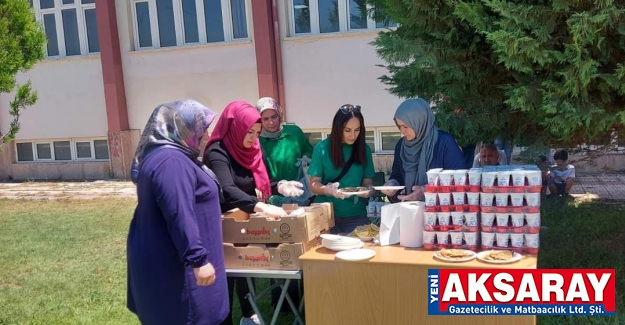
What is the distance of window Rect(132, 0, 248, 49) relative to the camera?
417 inches

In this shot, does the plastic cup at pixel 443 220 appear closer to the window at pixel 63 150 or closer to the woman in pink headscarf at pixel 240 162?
the woman in pink headscarf at pixel 240 162

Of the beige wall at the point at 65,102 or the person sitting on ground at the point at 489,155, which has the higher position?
the beige wall at the point at 65,102

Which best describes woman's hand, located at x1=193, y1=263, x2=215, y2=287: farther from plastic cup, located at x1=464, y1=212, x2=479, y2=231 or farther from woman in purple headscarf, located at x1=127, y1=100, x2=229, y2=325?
plastic cup, located at x1=464, y1=212, x2=479, y2=231

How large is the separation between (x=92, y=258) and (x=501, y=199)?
480 centimetres

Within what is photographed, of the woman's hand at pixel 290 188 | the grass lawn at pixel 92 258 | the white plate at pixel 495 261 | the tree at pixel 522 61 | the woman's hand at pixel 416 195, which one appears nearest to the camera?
the white plate at pixel 495 261

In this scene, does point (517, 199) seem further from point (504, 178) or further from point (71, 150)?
point (71, 150)

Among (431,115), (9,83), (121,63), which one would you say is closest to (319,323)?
(431,115)

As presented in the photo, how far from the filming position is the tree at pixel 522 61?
299 cm

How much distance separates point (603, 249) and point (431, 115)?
2958 mm

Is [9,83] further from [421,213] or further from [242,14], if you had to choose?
[421,213]

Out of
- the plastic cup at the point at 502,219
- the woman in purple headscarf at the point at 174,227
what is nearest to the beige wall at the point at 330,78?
the plastic cup at the point at 502,219

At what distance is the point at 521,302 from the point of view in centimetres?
245

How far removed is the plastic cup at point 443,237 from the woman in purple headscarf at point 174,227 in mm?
1186

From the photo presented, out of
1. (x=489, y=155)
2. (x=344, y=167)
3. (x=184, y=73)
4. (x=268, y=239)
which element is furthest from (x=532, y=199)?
(x=184, y=73)
